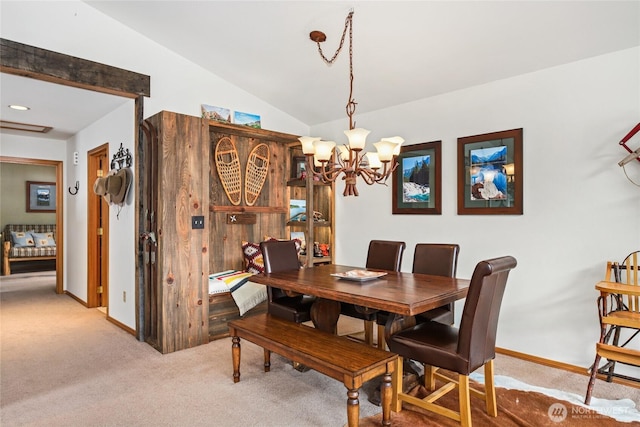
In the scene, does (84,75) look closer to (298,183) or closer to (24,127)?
(298,183)

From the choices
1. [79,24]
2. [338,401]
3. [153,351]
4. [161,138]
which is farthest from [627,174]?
[79,24]

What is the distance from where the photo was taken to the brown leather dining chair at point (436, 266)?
114 inches

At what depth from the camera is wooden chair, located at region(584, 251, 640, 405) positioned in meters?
2.37

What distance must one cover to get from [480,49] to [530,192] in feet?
4.02

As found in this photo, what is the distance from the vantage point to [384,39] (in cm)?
307

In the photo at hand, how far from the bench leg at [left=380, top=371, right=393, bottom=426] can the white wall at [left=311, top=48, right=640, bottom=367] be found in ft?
5.69

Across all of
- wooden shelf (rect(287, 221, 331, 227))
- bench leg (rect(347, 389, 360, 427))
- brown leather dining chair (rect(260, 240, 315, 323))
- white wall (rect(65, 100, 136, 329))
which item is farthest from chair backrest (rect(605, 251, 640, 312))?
white wall (rect(65, 100, 136, 329))

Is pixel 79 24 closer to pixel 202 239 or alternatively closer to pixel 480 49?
pixel 202 239

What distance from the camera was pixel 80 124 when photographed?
5.05 m

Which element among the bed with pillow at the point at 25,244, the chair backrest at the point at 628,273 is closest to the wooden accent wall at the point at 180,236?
the chair backrest at the point at 628,273

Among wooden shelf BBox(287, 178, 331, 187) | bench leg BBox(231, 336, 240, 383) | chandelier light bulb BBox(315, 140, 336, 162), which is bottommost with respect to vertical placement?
bench leg BBox(231, 336, 240, 383)

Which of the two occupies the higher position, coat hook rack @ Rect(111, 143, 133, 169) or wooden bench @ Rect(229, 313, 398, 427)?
coat hook rack @ Rect(111, 143, 133, 169)

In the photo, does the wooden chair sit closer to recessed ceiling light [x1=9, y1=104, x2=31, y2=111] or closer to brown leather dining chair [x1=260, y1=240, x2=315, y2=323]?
brown leather dining chair [x1=260, y1=240, x2=315, y2=323]

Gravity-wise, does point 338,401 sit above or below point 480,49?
below
